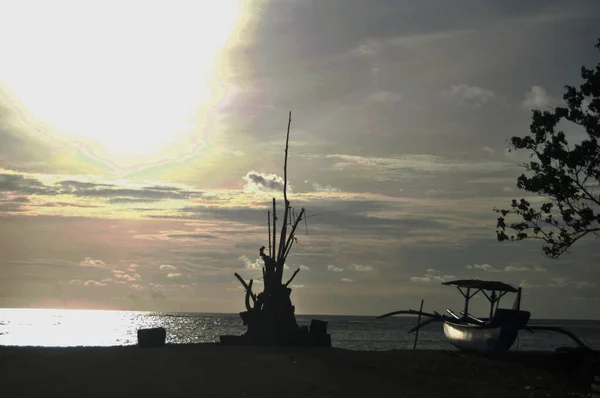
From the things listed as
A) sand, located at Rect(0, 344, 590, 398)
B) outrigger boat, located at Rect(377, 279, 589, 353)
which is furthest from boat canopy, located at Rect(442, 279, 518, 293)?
Result: sand, located at Rect(0, 344, 590, 398)

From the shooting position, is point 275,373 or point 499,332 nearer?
point 275,373

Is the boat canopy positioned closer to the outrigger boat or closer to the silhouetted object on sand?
the outrigger boat

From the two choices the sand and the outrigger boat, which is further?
the outrigger boat

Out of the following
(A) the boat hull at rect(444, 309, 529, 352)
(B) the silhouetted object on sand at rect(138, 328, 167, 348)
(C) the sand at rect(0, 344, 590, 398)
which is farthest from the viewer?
(A) the boat hull at rect(444, 309, 529, 352)

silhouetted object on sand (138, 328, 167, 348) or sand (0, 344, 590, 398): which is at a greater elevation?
silhouetted object on sand (138, 328, 167, 348)

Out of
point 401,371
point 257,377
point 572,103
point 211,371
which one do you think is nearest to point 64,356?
point 211,371

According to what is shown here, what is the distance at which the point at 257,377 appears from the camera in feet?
73.3

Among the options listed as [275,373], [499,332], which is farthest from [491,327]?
[275,373]

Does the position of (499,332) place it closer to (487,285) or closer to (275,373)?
(487,285)

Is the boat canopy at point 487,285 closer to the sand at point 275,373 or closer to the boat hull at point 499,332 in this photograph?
the boat hull at point 499,332

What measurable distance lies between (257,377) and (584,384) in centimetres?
1106

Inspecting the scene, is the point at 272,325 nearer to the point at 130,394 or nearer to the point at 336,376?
the point at 336,376

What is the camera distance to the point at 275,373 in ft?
75.2

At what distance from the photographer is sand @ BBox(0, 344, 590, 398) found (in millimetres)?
20484
